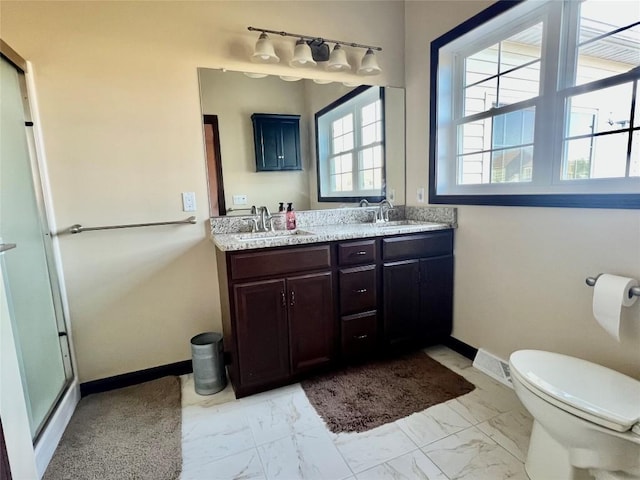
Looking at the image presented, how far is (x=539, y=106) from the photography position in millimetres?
1765

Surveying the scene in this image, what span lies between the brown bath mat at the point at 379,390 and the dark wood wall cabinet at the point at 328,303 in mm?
96

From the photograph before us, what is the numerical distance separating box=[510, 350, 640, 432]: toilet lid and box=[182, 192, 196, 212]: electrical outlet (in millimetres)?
1883

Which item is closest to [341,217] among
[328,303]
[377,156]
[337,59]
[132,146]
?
[377,156]

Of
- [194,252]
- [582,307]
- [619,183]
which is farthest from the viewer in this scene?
[194,252]

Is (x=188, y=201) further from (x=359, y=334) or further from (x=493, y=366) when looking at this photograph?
(x=493, y=366)

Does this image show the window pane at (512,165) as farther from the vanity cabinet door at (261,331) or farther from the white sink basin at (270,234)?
the vanity cabinet door at (261,331)

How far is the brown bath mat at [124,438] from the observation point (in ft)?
4.59

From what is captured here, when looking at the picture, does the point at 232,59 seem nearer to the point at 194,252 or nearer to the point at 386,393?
the point at 194,252

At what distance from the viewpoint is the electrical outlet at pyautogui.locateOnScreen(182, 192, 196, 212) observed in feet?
6.68

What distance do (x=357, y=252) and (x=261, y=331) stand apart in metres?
0.72

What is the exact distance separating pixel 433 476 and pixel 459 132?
2007 mm

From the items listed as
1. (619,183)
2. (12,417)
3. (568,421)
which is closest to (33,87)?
(12,417)

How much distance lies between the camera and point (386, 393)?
186 centimetres

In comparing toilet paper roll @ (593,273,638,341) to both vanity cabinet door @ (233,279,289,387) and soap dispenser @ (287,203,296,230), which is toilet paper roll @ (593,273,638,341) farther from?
soap dispenser @ (287,203,296,230)
